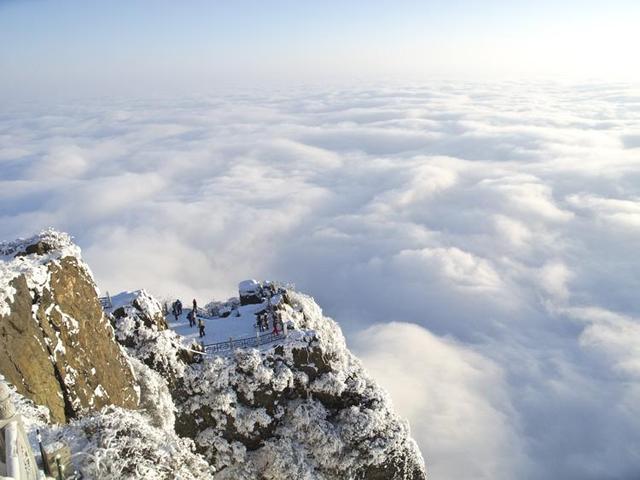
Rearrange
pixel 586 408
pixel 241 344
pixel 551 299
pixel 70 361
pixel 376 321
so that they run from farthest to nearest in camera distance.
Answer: pixel 551 299 < pixel 376 321 < pixel 586 408 < pixel 241 344 < pixel 70 361

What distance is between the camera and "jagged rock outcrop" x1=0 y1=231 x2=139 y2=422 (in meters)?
16.9

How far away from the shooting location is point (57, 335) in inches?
734

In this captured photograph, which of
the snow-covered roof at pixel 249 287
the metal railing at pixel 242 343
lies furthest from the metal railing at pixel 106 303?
the snow-covered roof at pixel 249 287

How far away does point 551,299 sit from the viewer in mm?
160750

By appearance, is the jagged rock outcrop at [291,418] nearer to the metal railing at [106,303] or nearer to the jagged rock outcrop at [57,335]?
the jagged rock outcrop at [57,335]

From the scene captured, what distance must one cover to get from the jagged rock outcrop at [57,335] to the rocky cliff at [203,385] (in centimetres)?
5

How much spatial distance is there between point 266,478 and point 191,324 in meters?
9.43

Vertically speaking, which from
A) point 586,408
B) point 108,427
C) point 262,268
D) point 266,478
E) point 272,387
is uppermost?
point 108,427

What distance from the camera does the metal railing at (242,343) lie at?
25172 mm

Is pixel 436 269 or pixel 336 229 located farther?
pixel 336 229

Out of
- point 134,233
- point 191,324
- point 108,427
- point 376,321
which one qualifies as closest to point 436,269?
point 376,321

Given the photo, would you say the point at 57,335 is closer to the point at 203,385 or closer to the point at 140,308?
the point at 140,308

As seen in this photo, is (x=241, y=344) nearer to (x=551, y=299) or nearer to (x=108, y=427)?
(x=108, y=427)

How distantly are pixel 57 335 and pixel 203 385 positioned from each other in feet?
24.6
